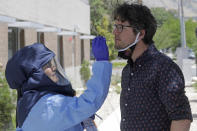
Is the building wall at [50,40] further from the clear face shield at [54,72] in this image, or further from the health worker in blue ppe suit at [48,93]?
the health worker in blue ppe suit at [48,93]

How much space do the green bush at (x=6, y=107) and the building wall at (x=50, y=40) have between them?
13431 mm

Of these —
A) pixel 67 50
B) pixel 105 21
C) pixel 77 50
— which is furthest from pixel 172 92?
pixel 77 50

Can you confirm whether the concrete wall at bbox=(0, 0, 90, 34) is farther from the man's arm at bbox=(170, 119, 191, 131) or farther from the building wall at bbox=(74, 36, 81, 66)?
the man's arm at bbox=(170, 119, 191, 131)

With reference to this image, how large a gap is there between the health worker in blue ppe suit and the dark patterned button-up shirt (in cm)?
22

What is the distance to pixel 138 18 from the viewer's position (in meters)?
2.57

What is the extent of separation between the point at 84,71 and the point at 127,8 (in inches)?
713

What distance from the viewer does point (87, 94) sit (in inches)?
89.5

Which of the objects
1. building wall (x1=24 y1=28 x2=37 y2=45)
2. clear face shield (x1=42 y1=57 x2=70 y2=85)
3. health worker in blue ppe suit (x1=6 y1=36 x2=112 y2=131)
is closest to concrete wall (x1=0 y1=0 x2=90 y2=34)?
building wall (x1=24 y1=28 x2=37 y2=45)

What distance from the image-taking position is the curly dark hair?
2564 millimetres

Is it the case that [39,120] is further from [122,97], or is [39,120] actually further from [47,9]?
[47,9]

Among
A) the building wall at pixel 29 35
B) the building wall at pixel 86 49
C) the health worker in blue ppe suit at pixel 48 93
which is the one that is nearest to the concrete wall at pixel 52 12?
the building wall at pixel 29 35

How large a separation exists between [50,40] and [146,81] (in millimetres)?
19221

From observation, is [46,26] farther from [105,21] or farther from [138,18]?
[138,18]

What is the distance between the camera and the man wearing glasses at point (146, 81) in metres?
2.32
